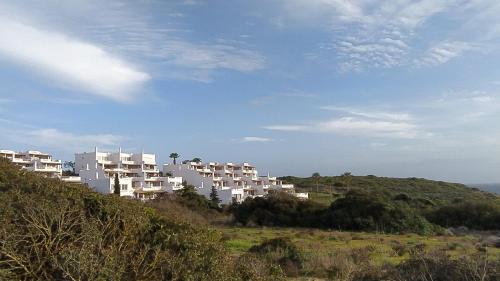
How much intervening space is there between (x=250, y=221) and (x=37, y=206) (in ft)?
124

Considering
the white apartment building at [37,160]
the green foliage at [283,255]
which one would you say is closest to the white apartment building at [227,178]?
the white apartment building at [37,160]

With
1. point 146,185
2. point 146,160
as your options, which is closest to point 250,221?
point 146,185

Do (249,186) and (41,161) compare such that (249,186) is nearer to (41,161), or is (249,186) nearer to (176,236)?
(41,161)

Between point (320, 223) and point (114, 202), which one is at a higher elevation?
point (114, 202)

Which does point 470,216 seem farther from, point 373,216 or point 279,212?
point 279,212

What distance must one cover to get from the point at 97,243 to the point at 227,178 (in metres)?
73.0

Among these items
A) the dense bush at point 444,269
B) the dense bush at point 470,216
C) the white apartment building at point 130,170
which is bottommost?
the dense bush at point 470,216

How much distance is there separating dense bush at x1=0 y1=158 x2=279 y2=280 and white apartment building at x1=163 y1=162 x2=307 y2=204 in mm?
57098

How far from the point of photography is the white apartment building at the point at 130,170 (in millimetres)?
63972

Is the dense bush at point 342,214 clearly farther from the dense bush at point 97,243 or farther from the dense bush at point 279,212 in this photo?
the dense bush at point 97,243

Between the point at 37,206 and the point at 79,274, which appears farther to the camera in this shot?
the point at 37,206

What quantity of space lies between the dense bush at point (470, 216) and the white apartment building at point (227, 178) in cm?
2553

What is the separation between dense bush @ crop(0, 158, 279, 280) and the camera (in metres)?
6.20

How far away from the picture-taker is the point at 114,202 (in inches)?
301
